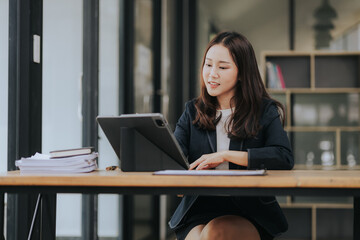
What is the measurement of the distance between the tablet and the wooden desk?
0.81ft

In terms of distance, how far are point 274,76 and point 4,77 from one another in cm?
346

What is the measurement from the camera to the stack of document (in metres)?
1.70

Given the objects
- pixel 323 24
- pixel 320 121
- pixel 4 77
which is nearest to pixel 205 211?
pixel 4 77

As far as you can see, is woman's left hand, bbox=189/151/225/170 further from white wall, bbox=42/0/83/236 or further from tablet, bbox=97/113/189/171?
white wall, bbox=42/0/83/236

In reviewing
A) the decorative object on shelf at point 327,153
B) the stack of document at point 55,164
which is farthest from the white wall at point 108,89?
the decorative object on shelf at point 327,153

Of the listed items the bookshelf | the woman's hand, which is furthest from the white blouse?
the bookshelf

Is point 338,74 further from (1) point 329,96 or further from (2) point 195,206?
(2) point 195,206

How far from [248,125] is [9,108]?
98 cm

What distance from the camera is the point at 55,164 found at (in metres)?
1.70

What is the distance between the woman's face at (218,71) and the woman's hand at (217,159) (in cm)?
32

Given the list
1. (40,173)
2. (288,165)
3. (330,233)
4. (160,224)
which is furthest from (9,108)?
(330,233)

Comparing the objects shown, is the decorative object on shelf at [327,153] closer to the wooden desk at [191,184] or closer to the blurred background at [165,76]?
the blurred background at [165,76]

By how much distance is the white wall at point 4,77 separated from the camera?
2.23 meters

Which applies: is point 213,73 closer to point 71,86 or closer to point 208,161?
point 208,161
